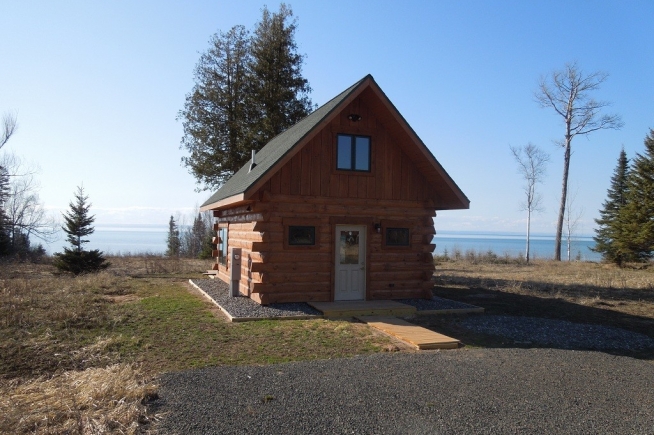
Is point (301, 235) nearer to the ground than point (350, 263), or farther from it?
farther from it

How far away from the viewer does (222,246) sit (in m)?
19.2

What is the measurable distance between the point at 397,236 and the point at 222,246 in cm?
805


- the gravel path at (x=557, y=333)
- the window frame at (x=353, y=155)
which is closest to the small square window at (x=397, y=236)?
the window frame at (x=353, y=155)

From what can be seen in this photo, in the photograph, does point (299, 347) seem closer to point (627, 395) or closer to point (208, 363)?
point (208, 363)

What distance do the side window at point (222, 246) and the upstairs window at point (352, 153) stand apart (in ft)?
21.6

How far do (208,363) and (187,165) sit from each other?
2216 centimetres

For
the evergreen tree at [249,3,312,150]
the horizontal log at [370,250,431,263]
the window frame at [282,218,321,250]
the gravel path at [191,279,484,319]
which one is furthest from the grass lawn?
the evergreen tree at [249,3,312,150]

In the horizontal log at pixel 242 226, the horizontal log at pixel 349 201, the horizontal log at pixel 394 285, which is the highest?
the horizontal log at pixel 349 201

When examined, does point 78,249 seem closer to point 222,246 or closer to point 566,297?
point 222,246

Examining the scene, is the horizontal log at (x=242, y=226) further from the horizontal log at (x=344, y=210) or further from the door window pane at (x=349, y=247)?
the door window pane at (x=349, y=247)

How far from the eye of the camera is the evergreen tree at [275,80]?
27.4m

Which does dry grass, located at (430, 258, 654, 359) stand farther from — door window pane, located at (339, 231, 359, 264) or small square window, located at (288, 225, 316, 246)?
small square window, located at (288, 225, 316, 246)

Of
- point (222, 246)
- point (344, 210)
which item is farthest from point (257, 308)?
point (222, 246)

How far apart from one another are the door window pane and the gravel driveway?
574 centimetres
